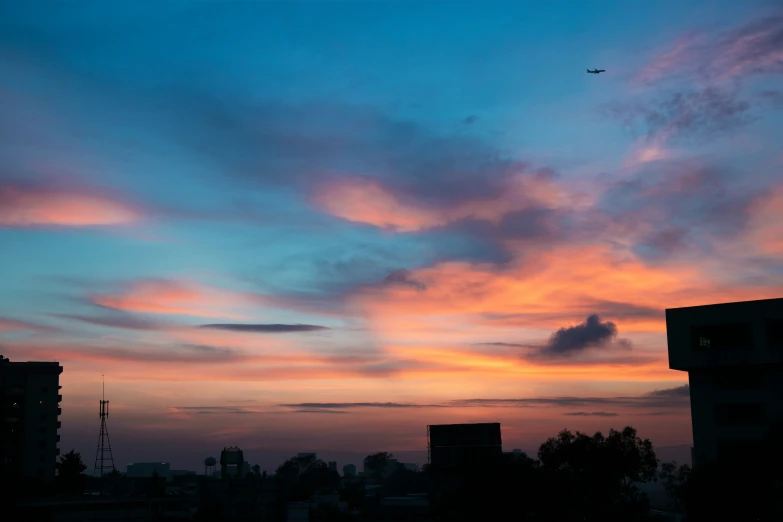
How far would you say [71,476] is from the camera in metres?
140

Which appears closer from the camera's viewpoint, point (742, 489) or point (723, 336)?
point (742, 489)

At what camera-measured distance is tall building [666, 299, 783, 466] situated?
3204 inches

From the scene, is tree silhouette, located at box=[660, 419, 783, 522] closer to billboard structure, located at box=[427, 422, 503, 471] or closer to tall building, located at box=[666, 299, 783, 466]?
tall building, located at box=[666, 299, 783, 466]

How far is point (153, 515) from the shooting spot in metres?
88.1

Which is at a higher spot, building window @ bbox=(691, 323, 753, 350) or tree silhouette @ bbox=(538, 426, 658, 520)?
building window @ bbox=(691, 323, 753, 350)

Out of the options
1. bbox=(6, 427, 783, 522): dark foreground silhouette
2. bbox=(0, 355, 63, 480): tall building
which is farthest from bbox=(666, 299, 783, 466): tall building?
bbox=(0, 355, 63, 480): tall building

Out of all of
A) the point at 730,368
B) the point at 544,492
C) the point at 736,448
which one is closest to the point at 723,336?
the point at 730,368

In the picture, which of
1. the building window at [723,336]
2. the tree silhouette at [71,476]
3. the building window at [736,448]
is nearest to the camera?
the building window at [736,448]

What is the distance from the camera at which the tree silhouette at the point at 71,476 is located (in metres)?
129

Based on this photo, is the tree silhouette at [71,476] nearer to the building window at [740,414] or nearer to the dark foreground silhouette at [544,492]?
the dark foreground silhouette at [544,492]

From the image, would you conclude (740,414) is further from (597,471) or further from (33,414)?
(33,414)

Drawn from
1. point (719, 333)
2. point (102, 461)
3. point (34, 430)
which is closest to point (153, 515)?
point (102, 461)

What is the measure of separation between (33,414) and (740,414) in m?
156

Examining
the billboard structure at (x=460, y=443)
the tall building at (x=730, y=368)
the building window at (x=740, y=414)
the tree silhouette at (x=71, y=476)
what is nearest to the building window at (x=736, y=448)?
the tall building at (x=730, y=368)
